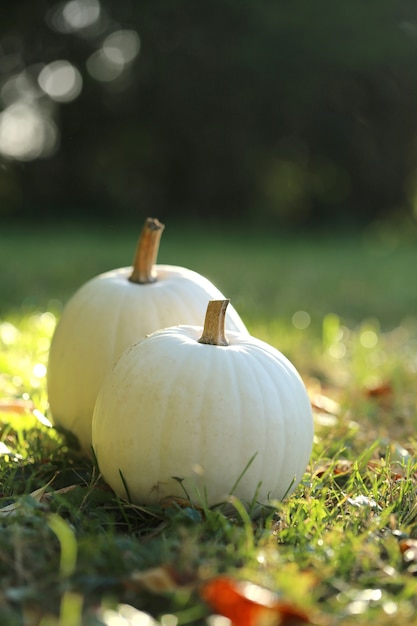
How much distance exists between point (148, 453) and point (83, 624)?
1.93ft

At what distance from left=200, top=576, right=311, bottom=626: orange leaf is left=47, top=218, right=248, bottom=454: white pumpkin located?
100 cm

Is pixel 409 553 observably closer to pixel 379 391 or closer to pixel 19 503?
pixel 19 503

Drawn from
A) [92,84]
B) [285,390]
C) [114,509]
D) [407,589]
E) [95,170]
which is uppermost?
[92,84]

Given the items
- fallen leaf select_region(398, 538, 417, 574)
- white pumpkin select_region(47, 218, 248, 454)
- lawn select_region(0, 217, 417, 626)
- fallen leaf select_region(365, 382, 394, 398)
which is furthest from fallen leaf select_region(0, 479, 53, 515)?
fallen leaf select_region(365, 382, 394, 398)

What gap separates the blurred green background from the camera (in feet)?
37.8

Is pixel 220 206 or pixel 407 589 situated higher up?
pixel 220 206

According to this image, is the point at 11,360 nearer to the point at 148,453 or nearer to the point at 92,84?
the point at 148,453

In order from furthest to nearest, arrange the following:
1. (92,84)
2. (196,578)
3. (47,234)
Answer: (92,84), (47,234), (196,578)

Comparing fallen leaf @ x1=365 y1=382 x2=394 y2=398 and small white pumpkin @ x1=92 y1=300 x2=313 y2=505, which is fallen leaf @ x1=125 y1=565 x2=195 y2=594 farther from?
fallen leaf @ x1=365 y1=382 x2=394 y2=398

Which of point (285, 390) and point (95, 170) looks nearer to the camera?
point (285, 390)

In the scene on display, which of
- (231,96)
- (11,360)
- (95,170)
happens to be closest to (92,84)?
(95,170)

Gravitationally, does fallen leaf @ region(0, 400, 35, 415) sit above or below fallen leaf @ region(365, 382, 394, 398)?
below

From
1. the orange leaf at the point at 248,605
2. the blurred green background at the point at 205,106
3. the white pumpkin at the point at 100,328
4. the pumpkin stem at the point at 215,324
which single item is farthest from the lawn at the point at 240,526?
the blurred green background at the point at 205,106

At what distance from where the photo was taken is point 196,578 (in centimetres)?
152
